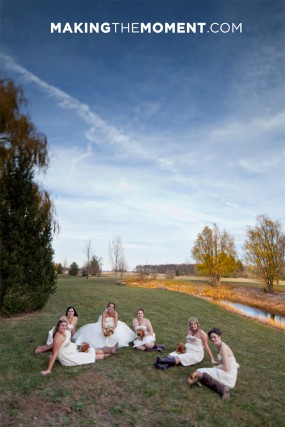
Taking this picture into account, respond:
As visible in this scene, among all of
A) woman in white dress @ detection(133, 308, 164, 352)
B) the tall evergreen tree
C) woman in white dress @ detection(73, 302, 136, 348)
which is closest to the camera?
woman in white dress @ detection(133, 308, 164, 352)

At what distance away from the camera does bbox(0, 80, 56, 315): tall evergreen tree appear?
1516cm

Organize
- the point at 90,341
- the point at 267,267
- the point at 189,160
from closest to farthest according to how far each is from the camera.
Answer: the point at 90,341, the point at 189,160, the point at 267,267

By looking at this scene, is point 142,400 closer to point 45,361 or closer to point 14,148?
point 45,361

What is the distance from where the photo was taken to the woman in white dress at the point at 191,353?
902 centimetres

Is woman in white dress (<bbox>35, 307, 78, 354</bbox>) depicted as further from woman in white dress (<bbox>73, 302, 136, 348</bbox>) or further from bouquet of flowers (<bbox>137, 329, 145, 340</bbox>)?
bouquet of flowers (<bbox>137, 329, 145, 340</bbox>)

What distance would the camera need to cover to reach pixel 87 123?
13.8 m

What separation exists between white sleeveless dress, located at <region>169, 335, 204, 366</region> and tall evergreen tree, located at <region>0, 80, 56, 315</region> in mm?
9134

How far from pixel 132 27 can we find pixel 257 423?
1100 cm

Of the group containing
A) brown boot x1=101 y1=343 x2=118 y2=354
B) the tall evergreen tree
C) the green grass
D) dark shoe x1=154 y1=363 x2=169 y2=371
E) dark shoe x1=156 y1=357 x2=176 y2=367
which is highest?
the tall evergreen tree

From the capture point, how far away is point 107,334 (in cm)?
1080

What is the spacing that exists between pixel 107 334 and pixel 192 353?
3009 mm

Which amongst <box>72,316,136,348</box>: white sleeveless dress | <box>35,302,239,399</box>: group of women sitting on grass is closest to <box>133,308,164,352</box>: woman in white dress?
<box>35,302,239,399</box>: group of women sitting on grass

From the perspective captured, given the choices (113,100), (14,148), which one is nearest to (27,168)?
(14,148)

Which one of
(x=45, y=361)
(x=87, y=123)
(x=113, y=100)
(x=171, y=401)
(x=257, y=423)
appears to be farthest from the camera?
(x=87, y=123)
